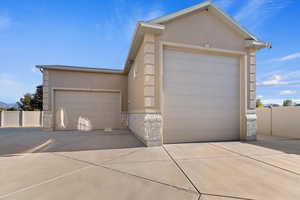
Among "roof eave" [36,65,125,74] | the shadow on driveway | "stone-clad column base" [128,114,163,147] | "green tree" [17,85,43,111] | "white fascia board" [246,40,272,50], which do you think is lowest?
the shadow on driveway

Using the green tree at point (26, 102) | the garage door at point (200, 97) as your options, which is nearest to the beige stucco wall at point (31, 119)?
the green tree at point (26, 102)

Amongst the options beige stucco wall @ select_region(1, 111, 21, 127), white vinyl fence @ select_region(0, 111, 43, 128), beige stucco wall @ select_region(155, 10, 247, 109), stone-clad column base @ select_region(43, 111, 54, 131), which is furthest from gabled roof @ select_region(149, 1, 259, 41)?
beige stucco wall @ select_region(1, 111, 21, 127)

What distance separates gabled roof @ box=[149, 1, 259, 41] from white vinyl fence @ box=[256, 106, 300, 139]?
4.20 m

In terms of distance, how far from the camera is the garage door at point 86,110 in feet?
26.6

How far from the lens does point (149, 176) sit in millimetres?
2416

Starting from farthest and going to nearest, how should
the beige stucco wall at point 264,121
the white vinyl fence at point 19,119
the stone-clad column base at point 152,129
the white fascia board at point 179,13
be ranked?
the white vinyl fence at point 19,119 → the beige stucco wall at point 264,121 → the white fascia board at point 179,13 → the stone-clad column base at point 152,129

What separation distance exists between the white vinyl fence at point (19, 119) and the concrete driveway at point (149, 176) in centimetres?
950

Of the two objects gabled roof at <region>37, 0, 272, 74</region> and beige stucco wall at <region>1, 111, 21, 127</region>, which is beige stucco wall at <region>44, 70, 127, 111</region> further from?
beige stucco wall at <region>1, 111, 21, 127</region>

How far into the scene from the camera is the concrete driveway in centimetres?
189

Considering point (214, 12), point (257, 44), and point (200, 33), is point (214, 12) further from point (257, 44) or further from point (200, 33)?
point (257, 44)

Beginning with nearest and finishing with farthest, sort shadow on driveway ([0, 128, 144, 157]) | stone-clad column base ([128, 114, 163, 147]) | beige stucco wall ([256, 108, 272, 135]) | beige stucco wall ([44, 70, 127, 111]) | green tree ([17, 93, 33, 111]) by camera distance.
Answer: shadow on driveway ([0, 128, 144, 157]), stone-clad column base ([128, 114, 163, 147]), beige stucco wall ([256, 108, 272, 135]), beige stucco wall ([44, 70, 127, 111]), green tree ([17, 93, 33, 111])

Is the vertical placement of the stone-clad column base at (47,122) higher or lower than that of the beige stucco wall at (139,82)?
lower

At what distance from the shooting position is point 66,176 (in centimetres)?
241

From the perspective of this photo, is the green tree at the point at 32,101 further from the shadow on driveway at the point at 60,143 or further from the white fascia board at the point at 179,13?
the white fascia board at the point at 179,13
